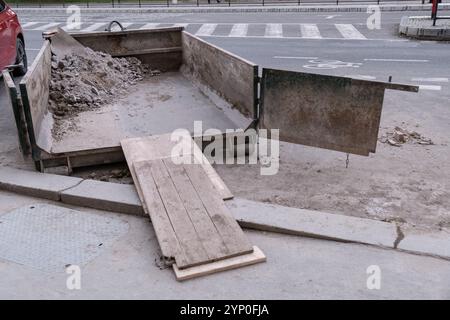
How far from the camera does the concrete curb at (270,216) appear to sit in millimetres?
4254

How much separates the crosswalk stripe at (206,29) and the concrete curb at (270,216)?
1463 centimetres

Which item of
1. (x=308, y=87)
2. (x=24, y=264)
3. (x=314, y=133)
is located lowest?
(x=24, y=264)

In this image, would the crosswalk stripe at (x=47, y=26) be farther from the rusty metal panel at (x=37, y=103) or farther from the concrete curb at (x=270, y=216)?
the concrete curb at (x=270, y=216)

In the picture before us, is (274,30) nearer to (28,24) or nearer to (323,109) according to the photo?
(28,24)

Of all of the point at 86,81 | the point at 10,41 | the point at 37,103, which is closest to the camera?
the point at 37,103

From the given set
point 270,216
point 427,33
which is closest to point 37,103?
point 270,216

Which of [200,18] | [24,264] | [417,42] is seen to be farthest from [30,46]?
[24,264]

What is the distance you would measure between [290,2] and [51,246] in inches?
1111

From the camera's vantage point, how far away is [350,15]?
23.9 m

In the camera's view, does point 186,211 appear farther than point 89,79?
No

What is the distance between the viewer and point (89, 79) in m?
8.26

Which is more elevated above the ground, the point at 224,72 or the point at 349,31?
the point at 224,72

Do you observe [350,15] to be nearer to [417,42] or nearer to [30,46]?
[417,42]

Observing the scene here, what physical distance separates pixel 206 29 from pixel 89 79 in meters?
12.8
